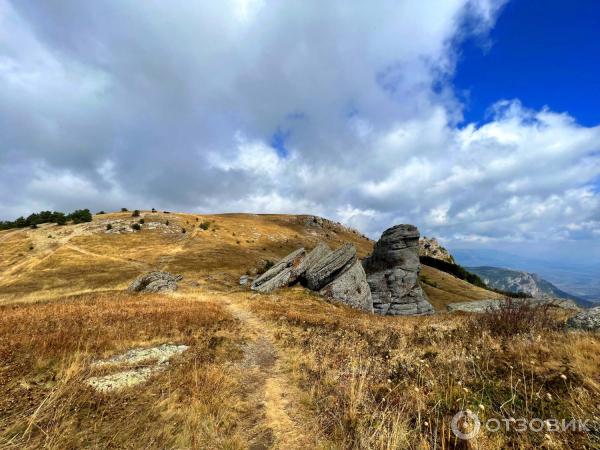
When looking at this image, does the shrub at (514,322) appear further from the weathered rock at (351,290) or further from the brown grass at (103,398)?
the weathered rock at (351,290)

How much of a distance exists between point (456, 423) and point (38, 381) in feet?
31.4

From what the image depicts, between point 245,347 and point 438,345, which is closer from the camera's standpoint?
point 438,345

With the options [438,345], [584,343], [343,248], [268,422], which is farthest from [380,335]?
[343,248]

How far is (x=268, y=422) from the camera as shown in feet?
21.6

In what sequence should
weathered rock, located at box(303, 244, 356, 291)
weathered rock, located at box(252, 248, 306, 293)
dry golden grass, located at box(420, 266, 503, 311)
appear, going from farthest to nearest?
dry golden grass, located at box(420, 266, 503, 311) < weathered rock, located at box(252, 248, 306, 293) < weathered rock, located at box(303, 244, 356, 291)

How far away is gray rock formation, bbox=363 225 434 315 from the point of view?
38312mm

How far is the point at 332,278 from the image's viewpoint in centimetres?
3391

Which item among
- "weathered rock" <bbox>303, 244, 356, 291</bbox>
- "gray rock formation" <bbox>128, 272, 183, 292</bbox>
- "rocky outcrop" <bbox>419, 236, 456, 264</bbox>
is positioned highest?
"rocky outcrop" <bbox>419, 236, 456, 264</bbox>

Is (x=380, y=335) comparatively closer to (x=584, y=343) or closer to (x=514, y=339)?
Answer: (x=514, y=339)

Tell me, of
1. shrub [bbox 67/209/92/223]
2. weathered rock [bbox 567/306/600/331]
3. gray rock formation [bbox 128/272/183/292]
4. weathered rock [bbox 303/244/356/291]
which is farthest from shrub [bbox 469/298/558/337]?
shrub [bbox 67/209/92/223]

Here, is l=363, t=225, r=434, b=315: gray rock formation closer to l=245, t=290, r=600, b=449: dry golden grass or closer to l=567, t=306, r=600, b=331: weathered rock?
l=567, t=306, r=600, b=331: weathered rock

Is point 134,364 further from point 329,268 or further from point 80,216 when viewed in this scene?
point 80,216

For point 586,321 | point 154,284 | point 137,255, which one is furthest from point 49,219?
point 586,321

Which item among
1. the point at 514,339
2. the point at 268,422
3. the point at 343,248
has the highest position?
the point at 343,248
